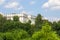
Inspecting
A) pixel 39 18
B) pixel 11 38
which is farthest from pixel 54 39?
pixel 39 18

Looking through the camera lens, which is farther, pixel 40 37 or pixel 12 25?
pixel 12 25

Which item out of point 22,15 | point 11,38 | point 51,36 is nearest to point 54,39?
point 51,36

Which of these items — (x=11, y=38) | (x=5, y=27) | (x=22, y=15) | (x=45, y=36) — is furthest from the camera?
(x=22, y=15)

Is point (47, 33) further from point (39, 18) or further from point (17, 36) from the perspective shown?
point (39, 18)

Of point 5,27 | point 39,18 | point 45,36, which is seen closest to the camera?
point 45,36

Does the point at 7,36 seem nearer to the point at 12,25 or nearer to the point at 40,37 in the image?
the point at 40,37

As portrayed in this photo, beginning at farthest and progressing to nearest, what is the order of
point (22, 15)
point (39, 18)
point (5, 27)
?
point (22, 15)
point (39, 18)
point (5, 27)

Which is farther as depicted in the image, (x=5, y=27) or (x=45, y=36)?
(x=5, y=27)

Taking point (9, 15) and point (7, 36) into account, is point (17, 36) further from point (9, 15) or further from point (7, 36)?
point (9, 15)

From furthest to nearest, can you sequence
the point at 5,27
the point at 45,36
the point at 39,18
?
the point at 39,18
the point at 5,27
the point at 45,36

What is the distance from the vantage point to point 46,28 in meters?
29.3

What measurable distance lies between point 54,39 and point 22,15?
9989cm

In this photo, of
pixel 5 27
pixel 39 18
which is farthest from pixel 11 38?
pixel 39 18

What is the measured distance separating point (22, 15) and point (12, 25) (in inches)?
2407
